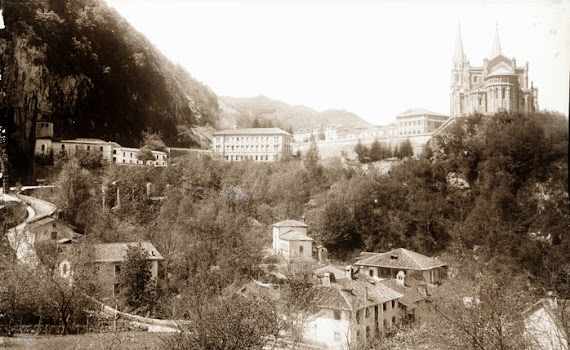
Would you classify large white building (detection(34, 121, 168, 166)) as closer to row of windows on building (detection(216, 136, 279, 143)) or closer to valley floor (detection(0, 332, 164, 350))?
valley floor (detection(0, 332, 164, 350))

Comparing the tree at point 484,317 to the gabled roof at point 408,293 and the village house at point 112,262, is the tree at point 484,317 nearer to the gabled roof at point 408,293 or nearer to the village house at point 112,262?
the gabled roof at point 408,293

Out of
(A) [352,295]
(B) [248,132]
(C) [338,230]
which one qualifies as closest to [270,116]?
(B) [248,132]

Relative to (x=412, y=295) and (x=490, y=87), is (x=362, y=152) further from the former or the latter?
(x=412, y=295)

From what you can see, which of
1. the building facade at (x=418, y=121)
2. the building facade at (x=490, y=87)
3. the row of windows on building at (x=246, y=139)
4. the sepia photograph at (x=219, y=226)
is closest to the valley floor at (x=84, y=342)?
the sepia photograph at (x=219, y=226)

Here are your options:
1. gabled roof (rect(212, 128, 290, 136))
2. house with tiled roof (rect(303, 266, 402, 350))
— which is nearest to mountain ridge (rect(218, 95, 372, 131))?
gabled roof (rect(212, 128, 290, 136))

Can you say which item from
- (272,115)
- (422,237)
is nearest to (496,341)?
(422,237)
